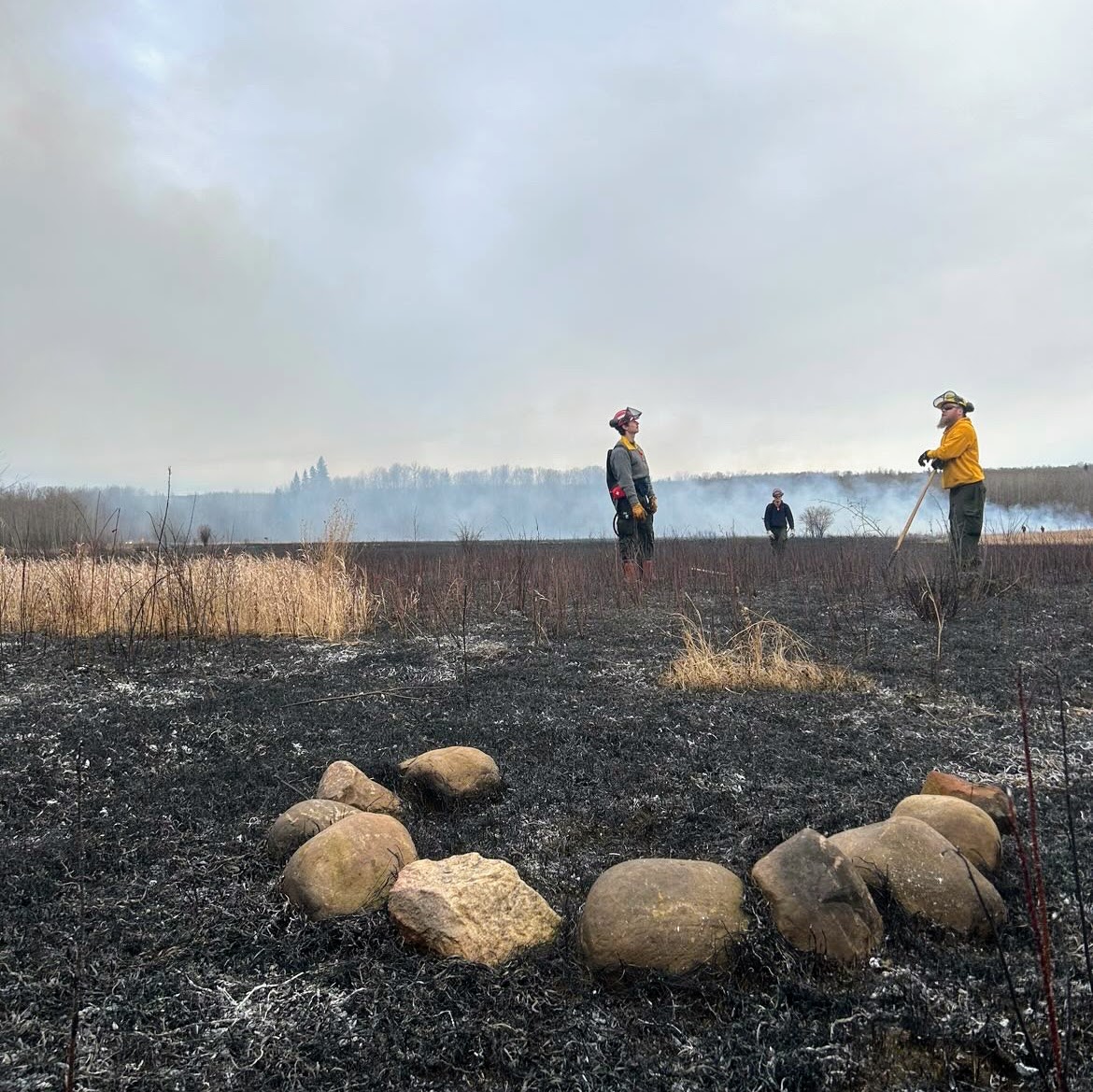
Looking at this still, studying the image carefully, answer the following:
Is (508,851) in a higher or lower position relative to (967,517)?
lower

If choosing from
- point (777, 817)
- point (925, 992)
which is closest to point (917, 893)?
point (925, 992)

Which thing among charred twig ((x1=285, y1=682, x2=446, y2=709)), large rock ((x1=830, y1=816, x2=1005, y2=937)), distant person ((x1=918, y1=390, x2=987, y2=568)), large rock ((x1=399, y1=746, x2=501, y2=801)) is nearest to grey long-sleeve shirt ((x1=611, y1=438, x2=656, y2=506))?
distant person ((x1=918, y1=390, x2=987, y2=568))

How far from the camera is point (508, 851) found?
2545mm

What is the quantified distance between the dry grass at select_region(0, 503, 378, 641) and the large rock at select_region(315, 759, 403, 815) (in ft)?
11.9

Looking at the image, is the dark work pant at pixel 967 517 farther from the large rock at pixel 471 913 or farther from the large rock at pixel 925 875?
the large rock at pixel 471 913

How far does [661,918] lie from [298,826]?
1.27 m

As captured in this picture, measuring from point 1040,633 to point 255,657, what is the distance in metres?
6.20

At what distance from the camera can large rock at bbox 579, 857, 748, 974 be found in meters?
1.83

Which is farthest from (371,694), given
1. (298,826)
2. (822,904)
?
(822,904)

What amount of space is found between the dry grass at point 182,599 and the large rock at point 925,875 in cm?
532

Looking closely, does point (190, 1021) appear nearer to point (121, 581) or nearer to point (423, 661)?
point (423, 661)

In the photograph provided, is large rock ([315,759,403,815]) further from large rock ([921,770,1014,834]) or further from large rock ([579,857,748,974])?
large rock ([921,770,1014,834])

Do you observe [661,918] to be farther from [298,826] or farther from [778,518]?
[778,518]

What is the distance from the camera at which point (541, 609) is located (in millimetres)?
7152
